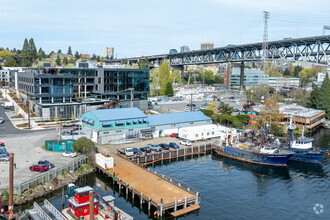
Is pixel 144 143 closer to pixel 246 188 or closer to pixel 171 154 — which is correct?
pixel 171 154

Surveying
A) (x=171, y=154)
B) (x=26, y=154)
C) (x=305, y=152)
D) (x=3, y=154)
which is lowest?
(x=171, y=154)

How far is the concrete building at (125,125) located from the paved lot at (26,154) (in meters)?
8.67

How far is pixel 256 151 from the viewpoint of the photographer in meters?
55.8

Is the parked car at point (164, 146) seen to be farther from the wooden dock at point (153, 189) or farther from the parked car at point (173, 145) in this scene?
the wooden dock at point (153, 189)

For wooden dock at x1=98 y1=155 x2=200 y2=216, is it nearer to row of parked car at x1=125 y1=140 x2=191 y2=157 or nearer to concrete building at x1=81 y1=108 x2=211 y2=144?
row of parked car at x1=125 y1=140 x2=191 y2=157

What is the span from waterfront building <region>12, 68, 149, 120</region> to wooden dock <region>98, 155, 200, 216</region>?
3704 centimetres

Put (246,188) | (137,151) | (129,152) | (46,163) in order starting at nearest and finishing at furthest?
(46,163) < (246,188) < (129,152) < (137,151)

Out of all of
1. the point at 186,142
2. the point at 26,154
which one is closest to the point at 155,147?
the point at 186,142

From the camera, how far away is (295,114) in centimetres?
8381

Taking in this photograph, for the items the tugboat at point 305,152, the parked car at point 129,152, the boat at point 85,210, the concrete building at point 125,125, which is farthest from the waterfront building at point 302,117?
the boat at point 85,210

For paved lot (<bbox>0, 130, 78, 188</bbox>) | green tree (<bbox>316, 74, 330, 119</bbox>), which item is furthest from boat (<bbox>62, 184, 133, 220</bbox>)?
green tree (<bbox>316, 74, 330, 119</bbox>)

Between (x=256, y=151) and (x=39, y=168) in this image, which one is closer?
(x=39, y=168)

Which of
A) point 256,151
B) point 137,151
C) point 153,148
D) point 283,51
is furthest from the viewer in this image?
point 283,51

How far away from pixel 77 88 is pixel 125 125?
3032 centimetres
